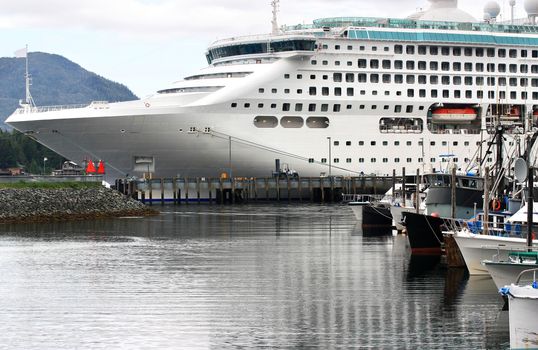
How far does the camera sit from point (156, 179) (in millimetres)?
72062

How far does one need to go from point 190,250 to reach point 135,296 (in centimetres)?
1181

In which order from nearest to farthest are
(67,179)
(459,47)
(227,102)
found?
(67,179)
(227,102)
(459,47)

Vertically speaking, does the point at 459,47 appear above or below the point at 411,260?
above

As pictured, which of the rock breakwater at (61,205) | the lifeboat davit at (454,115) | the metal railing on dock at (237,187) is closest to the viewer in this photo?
the rock breakwater at (61,205)

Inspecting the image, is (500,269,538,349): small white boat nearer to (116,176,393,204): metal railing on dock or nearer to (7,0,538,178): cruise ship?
(7,0,538,178): cruise ship

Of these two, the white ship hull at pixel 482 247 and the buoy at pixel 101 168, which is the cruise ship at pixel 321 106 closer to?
the buoy at pixel 101 168

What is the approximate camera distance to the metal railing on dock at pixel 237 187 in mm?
71375

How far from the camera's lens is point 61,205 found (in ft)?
179

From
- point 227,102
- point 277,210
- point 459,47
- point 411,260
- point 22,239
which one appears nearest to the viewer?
point 411,260

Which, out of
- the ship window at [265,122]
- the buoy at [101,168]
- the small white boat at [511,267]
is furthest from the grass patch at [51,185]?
the small white boat at [511,267]

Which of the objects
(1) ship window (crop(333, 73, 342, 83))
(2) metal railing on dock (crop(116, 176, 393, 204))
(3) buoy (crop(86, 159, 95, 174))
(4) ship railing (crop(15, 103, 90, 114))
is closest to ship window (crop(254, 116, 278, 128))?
(2) metal railing on dock (crop(116, 176, 393, 204))

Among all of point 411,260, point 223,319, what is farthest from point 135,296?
point 411,260

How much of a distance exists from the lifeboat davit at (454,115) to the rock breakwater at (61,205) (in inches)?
922

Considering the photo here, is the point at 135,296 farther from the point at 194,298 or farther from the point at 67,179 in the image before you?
the point at 67,179
